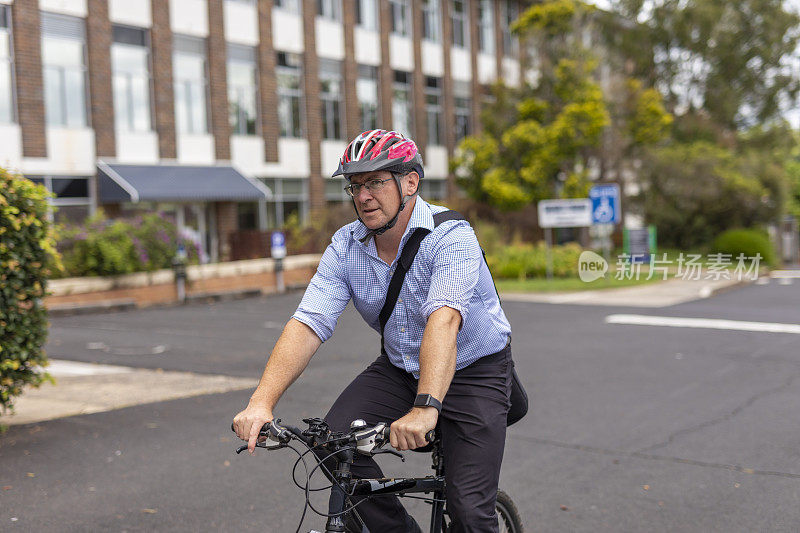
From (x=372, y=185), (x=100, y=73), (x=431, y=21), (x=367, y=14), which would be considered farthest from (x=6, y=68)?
(x=372, y=185)

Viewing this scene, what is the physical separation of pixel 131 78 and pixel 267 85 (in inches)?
206

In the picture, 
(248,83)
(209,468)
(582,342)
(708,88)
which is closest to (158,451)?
(209,468)

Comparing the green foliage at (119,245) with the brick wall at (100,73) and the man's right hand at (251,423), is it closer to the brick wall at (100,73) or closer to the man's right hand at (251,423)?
the brick wall at (100,73)

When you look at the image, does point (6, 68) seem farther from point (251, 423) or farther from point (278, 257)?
point (251, 423)

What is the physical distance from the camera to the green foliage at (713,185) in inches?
1312

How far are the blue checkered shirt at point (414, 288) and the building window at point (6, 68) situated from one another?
70.2ft

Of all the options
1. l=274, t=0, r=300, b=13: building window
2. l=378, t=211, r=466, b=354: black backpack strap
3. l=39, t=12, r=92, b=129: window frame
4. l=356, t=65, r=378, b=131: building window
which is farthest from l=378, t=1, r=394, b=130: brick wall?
l=378, t=211, r=466, b=354: black backpack strap

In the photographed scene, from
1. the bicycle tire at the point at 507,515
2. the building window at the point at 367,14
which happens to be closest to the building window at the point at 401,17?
the building window at the point at 367,14

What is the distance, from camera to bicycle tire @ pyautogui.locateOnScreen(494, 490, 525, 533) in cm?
388

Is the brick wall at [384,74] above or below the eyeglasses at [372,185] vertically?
above

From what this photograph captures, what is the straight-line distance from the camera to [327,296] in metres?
3.51

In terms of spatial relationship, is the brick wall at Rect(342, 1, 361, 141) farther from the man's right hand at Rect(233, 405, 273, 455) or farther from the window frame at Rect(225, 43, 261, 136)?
the man's right hand at Rect(233, 405, 273, 455)

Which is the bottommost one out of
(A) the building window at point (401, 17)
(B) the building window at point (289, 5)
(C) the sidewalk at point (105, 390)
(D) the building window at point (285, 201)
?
(C) the sidewalk at point (105, 390)

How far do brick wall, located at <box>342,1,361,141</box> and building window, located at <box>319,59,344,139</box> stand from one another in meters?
0.26
